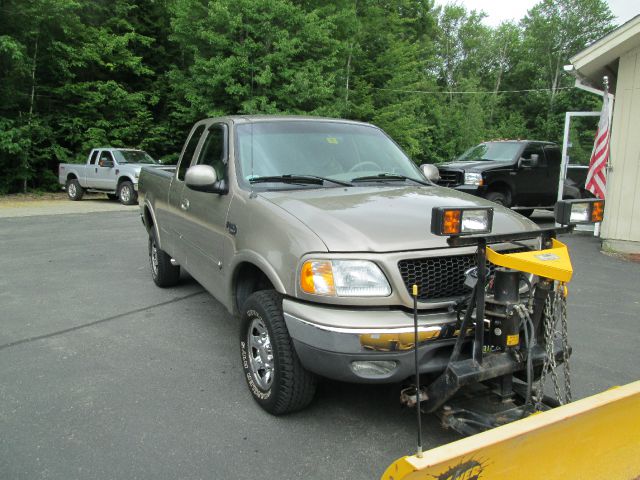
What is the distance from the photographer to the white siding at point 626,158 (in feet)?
28.2

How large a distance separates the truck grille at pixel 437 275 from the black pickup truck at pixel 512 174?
869 centimetres

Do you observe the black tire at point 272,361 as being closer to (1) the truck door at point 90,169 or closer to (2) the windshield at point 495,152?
(2) the windshield at point 495,152

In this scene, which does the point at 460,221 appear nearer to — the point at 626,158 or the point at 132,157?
the point at 626,158

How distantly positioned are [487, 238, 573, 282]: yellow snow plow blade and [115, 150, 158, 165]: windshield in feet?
53.8

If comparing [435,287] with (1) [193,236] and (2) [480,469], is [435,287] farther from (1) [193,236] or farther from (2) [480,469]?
(1) [193,236]

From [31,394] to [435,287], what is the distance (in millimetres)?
2801

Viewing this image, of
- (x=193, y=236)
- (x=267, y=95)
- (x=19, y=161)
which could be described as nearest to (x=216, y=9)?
(x=267, y=95)

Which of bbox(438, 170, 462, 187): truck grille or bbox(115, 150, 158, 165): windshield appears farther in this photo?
bbox(115, 150, 158, 165): windshield

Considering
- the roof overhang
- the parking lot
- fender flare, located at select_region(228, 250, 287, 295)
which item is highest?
the roof overhang

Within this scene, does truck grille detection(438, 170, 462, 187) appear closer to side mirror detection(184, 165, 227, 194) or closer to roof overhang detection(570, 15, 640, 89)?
roof overhang detection(570, 15, 640, 89)

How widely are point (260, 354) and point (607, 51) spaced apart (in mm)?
8489

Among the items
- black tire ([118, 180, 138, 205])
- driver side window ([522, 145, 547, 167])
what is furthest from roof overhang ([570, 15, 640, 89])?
black tire ([118, 180, 138, 205])

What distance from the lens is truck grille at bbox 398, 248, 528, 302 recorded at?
9.11 ft

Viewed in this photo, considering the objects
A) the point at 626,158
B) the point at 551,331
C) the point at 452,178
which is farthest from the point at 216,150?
the point at 452,178
